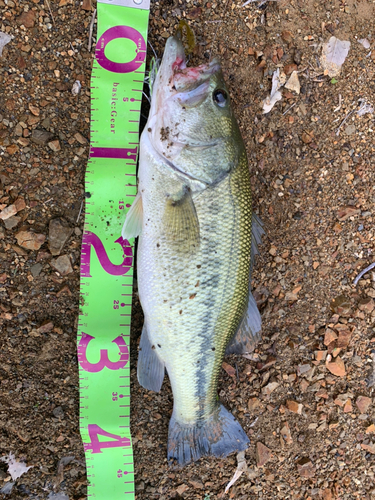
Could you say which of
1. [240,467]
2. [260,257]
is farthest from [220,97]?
[240,467]

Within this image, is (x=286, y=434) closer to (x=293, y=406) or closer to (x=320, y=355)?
(x=293, y=406)

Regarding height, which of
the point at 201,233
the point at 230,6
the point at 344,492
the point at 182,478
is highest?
the point at 230,6

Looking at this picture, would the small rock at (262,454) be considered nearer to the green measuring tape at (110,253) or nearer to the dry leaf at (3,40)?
the green measuring tape at (110,253)

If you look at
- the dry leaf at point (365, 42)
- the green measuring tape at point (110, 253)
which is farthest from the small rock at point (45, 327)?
the dry leaf at point (365, 42)

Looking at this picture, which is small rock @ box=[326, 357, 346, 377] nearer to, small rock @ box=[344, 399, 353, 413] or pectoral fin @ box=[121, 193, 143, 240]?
small rock @ box=[344, 399, 353, 413]

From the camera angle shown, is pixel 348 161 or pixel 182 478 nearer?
pixel 182 478

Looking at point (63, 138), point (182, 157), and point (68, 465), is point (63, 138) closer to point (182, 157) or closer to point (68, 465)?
point (182, 157)

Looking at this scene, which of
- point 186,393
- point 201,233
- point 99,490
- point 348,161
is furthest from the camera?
point 348,161

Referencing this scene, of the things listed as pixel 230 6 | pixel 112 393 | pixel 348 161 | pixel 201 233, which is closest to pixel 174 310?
pixel 201 233
